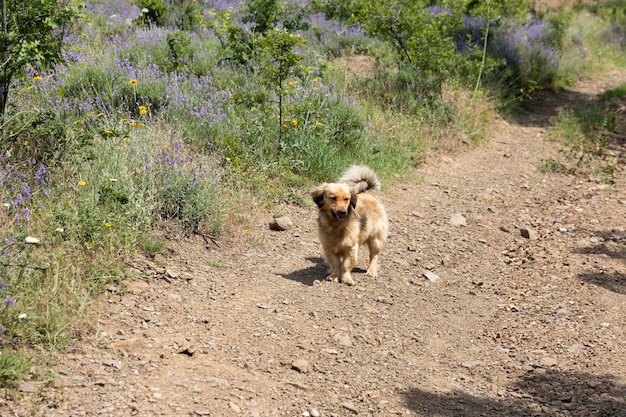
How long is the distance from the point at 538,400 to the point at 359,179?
2.81 m

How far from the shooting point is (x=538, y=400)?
4656 mm

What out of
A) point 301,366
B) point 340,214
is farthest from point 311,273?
point 301,366

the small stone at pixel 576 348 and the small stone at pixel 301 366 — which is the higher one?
the small stone at pixel 301 366

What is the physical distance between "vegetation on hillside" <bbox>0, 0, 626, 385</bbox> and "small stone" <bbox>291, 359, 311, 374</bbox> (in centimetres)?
131

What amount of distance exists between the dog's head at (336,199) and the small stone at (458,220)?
2.46 meters

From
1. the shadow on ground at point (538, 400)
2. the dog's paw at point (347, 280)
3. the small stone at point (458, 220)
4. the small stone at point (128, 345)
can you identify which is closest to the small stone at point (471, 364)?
the shadow on ground at point (538, 400)

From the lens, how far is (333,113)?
9133 mm

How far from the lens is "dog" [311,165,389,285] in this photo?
19.6ft

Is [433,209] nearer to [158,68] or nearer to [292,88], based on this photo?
[292,88]

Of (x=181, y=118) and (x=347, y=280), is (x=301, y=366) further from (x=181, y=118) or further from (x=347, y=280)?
(x=181, y=118)

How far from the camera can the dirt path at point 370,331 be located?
167 inches

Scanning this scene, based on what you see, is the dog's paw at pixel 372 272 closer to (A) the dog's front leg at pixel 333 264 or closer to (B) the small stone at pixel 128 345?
(A) the dog's front leg at pixel 333 264

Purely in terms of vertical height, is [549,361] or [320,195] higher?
[320,195]

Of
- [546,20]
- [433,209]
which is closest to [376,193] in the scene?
[433,209]
